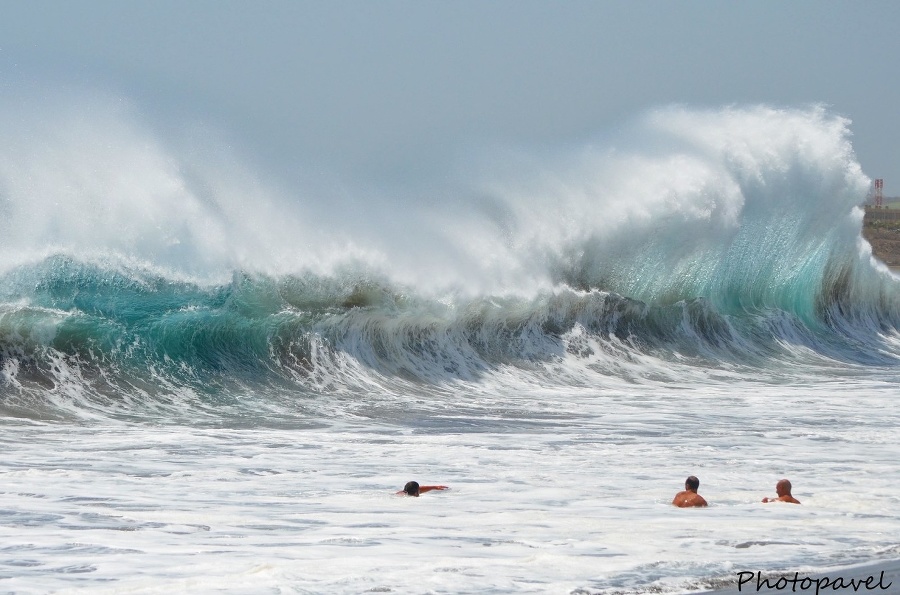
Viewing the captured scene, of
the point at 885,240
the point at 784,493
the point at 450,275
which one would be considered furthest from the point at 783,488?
the point at 885,240

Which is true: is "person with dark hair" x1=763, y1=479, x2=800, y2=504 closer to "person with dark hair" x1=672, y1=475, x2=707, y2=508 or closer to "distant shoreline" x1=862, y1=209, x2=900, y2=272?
"person with dark hair" x1=672, y1=475, x2=707, y2=508

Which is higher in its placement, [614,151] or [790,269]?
[614,151]

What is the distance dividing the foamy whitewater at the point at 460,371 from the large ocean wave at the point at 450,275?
6 cm

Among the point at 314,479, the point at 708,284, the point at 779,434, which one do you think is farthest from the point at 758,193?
the point at 314,479

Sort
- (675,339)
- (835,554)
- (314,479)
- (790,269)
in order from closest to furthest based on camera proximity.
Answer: (835,554)
(314,479)
(675,339)
(790,269)

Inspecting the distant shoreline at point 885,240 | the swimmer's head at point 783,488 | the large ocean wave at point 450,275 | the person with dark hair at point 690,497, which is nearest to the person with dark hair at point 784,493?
the swimmer's head at point 783,488

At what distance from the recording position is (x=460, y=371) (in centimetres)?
1622

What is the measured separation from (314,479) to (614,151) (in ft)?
49.0

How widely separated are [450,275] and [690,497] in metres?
10.7

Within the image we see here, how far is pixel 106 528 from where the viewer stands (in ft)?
23.8

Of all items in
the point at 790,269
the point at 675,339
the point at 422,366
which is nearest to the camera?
the point at 422,366

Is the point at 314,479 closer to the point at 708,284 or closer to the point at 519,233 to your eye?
the point at 519,233

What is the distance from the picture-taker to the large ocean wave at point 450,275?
14.3 metres

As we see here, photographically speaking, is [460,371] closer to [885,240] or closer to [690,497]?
[690,497]
